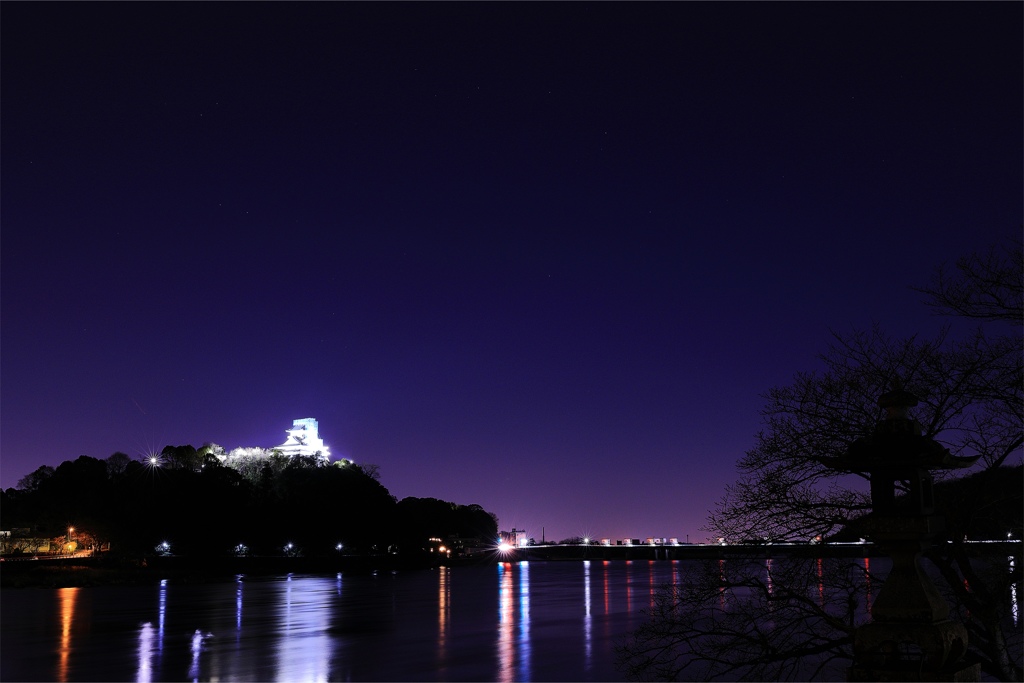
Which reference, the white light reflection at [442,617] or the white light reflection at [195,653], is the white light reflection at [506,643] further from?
the white light reflection at [195,653]

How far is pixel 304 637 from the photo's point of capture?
5131cm

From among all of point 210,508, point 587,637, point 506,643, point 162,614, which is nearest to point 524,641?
point 506,643

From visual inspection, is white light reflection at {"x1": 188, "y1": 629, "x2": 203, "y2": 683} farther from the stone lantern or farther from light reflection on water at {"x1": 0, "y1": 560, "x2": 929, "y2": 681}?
the stone lantern

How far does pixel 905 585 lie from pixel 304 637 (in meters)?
49.1

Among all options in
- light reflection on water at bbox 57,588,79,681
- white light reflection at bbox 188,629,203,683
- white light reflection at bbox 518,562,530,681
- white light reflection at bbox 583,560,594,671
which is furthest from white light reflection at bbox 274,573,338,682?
white light reflection at bbox 583,560,594,671

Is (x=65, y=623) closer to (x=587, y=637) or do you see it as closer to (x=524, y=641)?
(x=524, y=641)

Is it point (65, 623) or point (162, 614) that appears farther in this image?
point (162, 614)

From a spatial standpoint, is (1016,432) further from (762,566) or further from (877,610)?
(877,610)

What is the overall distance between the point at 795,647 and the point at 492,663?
3138cm

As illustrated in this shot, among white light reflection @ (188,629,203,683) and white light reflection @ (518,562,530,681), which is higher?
white light reflection @ (188,629,203,683)

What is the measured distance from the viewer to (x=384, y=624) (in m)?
60.7

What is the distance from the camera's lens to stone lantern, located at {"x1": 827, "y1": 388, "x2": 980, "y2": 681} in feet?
23.1

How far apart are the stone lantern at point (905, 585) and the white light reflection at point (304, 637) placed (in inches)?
1297

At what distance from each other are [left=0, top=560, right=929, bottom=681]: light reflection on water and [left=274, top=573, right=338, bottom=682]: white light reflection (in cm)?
9
